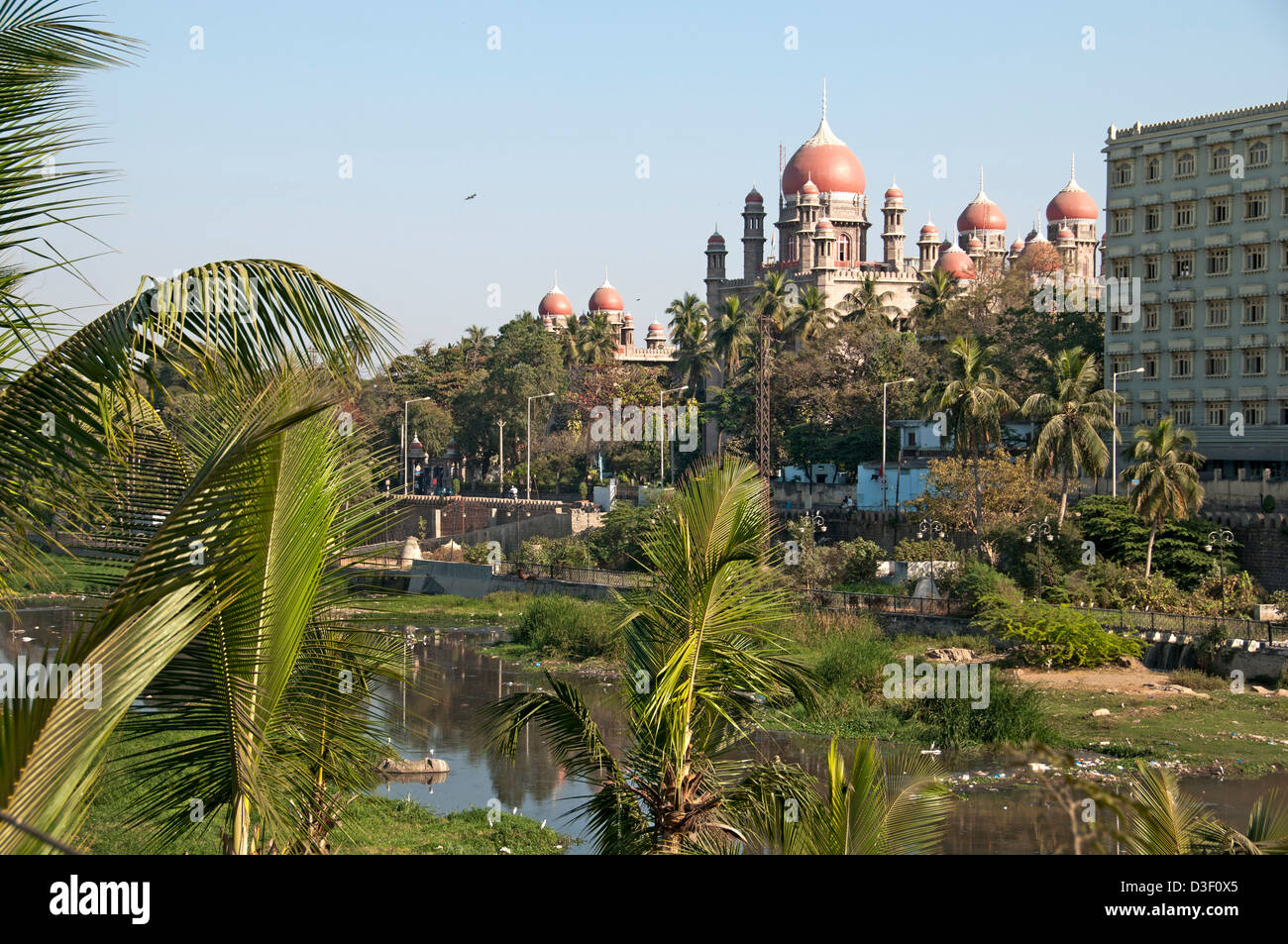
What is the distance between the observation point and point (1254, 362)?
51969mm

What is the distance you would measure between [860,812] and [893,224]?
88.3 m

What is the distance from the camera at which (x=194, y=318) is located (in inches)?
224

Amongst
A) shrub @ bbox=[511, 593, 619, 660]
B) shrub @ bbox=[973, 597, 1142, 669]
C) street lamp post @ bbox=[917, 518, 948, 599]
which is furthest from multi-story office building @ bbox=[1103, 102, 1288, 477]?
shrub @ bbox=[511, 593, 619, 660]

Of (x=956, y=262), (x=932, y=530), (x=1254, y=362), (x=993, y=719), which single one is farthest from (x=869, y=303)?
(x=993, y=719)

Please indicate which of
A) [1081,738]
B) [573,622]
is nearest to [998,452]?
[573,622]

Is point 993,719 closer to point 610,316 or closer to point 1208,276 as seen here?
point 1208,276

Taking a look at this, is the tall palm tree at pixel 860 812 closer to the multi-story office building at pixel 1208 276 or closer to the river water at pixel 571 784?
the river water at pixel 571 784

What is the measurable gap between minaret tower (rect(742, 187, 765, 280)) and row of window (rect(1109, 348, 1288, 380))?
1569 inches

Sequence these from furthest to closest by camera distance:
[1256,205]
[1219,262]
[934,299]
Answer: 1. [934,299]
2. [1219,262]
3. [1256,205]

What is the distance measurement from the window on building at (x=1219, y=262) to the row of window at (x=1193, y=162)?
121 inches

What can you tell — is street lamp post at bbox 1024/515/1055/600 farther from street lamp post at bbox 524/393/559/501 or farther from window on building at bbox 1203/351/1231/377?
street lamp post at bbox 524/393/559/501

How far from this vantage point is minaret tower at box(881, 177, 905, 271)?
92.4 m

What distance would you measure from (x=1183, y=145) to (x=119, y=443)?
180 ft

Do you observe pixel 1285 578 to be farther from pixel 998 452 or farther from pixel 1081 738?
pixel 1081 738
